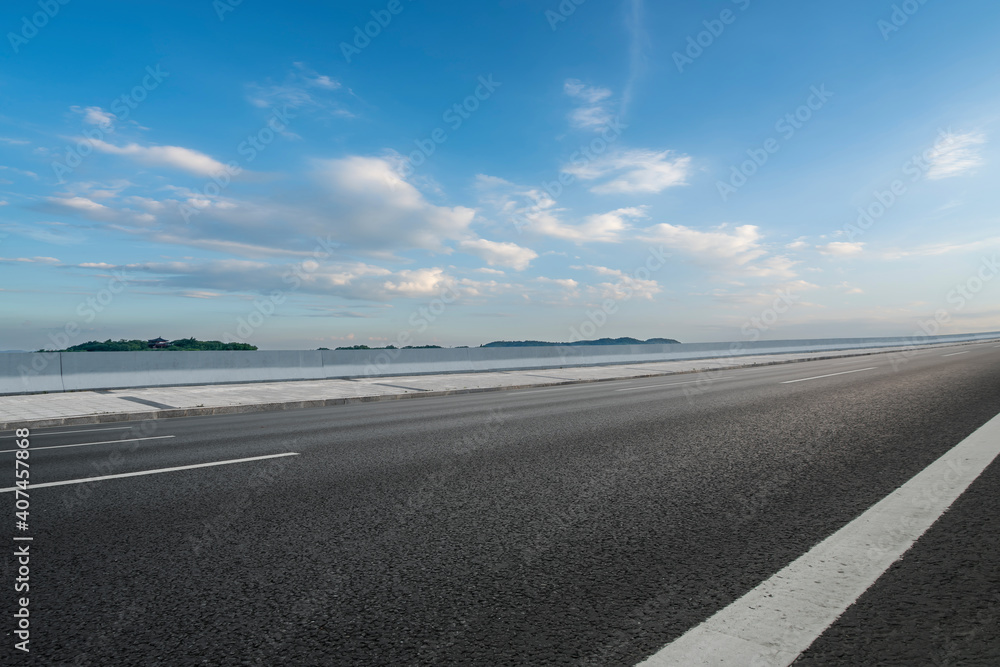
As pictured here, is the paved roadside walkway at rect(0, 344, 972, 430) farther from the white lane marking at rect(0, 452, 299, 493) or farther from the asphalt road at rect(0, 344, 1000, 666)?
the white lane marking at rect(0, 452, 299, 493)

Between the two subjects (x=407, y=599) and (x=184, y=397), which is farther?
(x=184, y=397)

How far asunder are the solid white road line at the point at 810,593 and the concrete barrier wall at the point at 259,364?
59.1 feet

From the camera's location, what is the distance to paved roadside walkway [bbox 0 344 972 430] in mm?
11594

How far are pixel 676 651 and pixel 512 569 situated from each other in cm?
108

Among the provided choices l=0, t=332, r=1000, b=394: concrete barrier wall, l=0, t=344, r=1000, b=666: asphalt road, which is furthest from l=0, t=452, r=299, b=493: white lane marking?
l=0, t=332, r=1000, b=394: concrete barrier wall

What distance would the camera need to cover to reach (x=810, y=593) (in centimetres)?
278

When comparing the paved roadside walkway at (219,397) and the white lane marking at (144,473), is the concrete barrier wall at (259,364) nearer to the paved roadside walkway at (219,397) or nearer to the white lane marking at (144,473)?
the paved roadside walkway at (219,397)

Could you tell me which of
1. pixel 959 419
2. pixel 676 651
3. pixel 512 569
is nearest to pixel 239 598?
pixel 512 569

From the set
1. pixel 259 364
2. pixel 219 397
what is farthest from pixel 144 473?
pixel 259 364

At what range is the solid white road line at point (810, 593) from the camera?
227cm

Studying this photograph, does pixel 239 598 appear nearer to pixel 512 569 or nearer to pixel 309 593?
pixel 309 593

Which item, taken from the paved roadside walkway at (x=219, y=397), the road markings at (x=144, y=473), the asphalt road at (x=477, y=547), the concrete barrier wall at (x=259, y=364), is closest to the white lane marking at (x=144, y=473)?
the road markings at (x=144, y=473)

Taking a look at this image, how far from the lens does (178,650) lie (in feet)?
7.86

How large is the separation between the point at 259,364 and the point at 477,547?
17241 millimetres
